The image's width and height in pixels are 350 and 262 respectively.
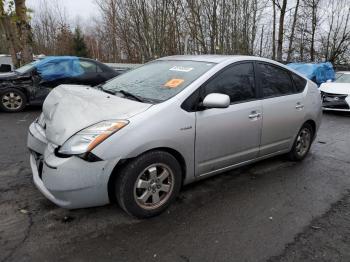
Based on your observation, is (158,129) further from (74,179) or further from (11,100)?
(11,100)

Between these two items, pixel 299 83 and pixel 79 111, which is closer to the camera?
pixel 79 111

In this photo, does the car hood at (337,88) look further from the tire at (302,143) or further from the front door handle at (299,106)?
the front door handle at (299,106)

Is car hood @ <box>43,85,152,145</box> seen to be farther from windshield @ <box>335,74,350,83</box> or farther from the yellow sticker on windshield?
windshield @ <box>335,74,350,83</box>

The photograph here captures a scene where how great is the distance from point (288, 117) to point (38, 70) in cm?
667

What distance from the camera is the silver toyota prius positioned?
8.95ft

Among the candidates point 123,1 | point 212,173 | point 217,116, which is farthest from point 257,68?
point 123,1

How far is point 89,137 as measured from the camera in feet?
8.89

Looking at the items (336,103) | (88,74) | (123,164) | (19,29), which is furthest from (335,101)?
(19,29)

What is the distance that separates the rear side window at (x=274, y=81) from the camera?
13.3 ft

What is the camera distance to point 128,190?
285 centimetres

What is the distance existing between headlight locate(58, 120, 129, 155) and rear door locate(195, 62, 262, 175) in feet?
2.96

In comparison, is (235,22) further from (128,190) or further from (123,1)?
(128,190)

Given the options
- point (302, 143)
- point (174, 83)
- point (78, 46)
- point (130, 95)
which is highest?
point (174, 83)

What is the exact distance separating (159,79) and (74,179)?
1570 millimetres
